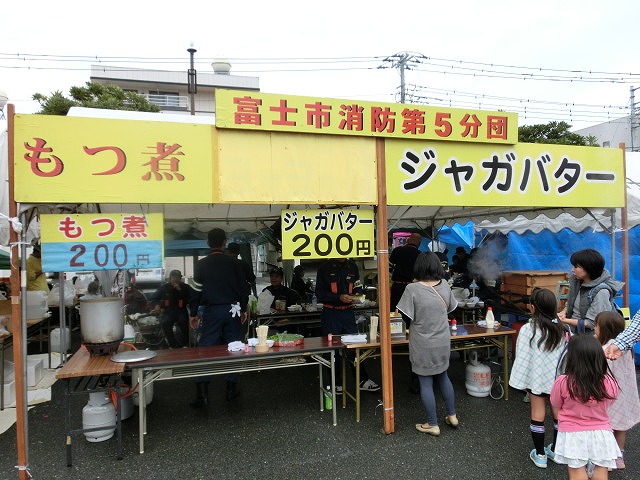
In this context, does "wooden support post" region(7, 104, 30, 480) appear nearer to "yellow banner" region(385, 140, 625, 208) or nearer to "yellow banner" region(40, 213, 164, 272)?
"yellow banner" region(40, 213, 164, 272)

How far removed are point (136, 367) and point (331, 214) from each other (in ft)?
7.70

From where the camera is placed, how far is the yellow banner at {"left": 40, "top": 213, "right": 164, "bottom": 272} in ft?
11.0

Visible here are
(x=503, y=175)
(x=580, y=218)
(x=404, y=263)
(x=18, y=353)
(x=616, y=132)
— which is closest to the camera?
(x=18, y=353)

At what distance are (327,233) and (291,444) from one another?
82.6 inches

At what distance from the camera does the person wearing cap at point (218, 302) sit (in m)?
4.97

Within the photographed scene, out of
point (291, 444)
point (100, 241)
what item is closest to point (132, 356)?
point (100, 241)

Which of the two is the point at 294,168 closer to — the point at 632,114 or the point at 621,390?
the point at 621,390

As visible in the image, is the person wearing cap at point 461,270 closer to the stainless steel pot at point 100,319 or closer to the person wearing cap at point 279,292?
the person wearing cap at point 279,292

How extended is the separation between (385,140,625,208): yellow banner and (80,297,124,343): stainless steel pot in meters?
3.00

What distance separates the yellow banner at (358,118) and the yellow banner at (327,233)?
2.62 ft

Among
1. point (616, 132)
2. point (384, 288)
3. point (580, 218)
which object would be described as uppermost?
point (616, 132)

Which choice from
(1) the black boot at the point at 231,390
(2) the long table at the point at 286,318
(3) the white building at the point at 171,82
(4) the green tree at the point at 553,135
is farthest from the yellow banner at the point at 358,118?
→ (3) the white building at the point at 171,82

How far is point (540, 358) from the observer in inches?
139

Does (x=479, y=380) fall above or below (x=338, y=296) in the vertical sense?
below
